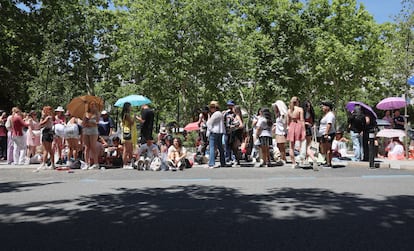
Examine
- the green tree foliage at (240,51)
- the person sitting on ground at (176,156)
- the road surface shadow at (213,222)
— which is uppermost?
the green tree foliage at (240,51)

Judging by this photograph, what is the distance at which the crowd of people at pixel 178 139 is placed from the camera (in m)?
11.7

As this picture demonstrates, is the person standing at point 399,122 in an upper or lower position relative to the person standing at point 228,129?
upper

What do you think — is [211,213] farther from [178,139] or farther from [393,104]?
[393,104]

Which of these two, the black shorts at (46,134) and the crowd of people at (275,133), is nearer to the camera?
the crowd of people at (275,133)

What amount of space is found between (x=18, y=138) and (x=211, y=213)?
388 inches

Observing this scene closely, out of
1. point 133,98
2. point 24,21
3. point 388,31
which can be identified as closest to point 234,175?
point 133,98

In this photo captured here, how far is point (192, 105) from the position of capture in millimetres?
42000

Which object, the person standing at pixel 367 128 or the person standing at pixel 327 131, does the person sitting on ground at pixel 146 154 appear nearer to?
the person standing at pixel 327 131

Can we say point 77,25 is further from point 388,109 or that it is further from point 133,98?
point 388,109

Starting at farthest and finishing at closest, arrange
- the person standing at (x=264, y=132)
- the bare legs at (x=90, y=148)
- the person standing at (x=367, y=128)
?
the person standing at (x=367, y=128) < the person standing at (x=264, y=132) < the bare legs at (x=90, y=148)

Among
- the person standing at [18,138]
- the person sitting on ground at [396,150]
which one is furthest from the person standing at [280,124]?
the person standing at [18,138]

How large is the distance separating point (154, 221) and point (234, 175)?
16.3 feet

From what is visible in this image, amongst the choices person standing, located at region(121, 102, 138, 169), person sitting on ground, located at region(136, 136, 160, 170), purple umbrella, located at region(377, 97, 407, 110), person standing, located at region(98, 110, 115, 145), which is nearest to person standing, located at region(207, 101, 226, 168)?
person sitting on ground, located at region(136, 136, 160, 170)

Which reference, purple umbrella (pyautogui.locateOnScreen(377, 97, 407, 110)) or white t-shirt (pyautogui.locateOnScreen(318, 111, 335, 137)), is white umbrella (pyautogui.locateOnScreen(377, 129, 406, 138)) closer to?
purple umbrella (pyautogui.locateOnScreen(377, 97, 407, 110))
